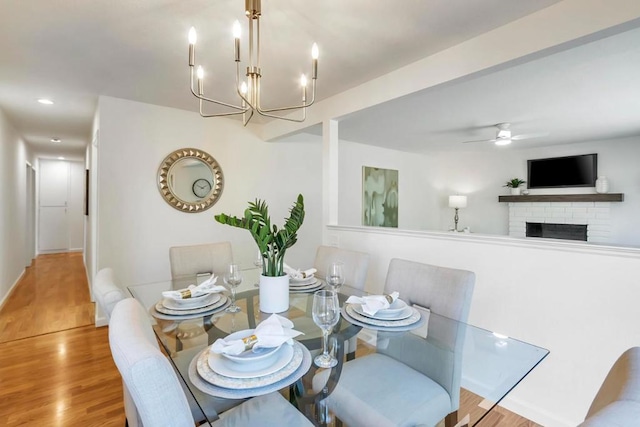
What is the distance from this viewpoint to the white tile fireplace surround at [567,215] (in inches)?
182

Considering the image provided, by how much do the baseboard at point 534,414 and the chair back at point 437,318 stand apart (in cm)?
83

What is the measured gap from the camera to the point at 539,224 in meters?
5.25

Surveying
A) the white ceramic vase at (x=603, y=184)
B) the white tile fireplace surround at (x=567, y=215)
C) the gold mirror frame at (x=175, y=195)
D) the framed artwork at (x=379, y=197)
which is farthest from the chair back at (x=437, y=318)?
the white ceramic vase at (x=603, y=184)

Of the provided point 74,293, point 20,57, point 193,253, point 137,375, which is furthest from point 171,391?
point 74,293

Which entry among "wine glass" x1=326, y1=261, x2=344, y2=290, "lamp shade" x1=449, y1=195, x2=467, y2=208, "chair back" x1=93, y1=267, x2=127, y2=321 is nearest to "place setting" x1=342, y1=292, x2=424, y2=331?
"wine glass" x1=326, y1=261, x2=344, y2=290

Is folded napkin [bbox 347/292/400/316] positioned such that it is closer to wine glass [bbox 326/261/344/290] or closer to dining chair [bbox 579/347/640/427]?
wine glass [bbox 326/261/344/290]

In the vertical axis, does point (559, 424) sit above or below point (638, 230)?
below

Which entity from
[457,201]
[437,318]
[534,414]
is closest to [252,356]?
[437,318]

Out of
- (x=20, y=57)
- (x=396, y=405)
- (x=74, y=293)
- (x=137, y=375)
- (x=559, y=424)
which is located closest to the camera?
(x=137, y=375)

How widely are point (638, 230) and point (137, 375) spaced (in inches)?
243

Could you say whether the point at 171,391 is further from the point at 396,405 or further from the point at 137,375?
the point at 396,405

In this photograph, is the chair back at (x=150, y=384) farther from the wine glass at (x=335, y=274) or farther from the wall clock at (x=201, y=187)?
the wall clock at (x=201, y=187)

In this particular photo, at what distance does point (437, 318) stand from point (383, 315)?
0.33 m

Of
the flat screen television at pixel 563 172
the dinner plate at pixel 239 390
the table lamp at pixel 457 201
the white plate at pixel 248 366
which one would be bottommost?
the dinner plate at pixel 239 390
